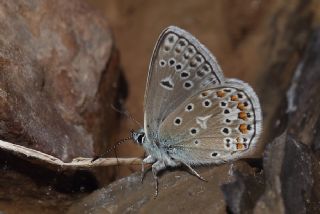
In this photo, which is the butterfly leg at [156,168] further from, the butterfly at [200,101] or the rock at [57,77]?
the rock at [57,77]

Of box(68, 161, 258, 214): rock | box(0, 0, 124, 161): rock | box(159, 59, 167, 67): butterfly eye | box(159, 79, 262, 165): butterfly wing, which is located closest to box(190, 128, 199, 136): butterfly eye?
box(159, 79, 262, 165): butterfly wing

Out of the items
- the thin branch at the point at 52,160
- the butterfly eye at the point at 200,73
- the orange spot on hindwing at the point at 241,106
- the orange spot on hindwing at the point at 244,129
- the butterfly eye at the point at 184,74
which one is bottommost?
the thin branch at the point at 52,160

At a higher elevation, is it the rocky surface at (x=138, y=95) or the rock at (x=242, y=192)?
the rock at (x=242, y=192)

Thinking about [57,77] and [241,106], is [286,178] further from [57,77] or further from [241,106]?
[57,77]

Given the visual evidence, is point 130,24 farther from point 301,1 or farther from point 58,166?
point 58,166

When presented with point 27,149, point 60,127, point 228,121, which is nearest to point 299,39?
point 228,121

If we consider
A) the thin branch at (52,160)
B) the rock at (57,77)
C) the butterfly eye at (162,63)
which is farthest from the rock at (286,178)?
the rock at (57,77)

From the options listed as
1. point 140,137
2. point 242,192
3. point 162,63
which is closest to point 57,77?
point 140,137
